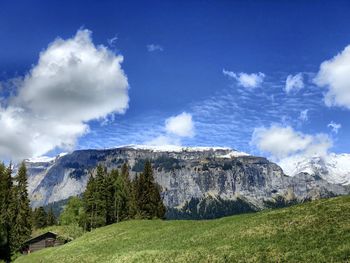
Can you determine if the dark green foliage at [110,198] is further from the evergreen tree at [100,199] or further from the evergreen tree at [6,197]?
the evergreen tree at [6,197]

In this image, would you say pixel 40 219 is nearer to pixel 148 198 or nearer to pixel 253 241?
pixel 148 198

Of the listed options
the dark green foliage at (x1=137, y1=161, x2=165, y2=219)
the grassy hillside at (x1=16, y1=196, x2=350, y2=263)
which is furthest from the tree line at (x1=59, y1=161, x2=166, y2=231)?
the grassy hillside at (x1=16, y1=196, x2=350, y2=263)

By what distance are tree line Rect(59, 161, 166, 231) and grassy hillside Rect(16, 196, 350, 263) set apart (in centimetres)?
6993

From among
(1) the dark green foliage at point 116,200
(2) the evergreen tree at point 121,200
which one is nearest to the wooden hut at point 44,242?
(1) the dark green foliage at point 116,200

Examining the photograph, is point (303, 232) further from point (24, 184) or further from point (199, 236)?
point (24, 184)

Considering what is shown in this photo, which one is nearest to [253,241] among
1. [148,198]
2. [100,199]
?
[148,198]

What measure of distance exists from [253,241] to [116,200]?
10975 centimetres

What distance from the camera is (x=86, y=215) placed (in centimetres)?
13800

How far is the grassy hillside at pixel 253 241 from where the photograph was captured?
1270 inches

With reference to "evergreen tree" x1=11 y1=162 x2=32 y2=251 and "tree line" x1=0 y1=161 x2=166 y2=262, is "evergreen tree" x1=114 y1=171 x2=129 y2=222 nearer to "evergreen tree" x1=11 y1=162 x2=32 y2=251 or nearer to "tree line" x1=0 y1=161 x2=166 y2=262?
"tree line" x1=0 y1=161 x2=166 y2=262

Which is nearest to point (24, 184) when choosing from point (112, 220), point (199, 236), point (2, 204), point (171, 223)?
point (2, 204)

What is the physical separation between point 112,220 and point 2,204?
A: 42504 millimetres

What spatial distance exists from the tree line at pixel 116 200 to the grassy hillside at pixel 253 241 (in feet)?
229

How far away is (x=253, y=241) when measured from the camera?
38.9 m
